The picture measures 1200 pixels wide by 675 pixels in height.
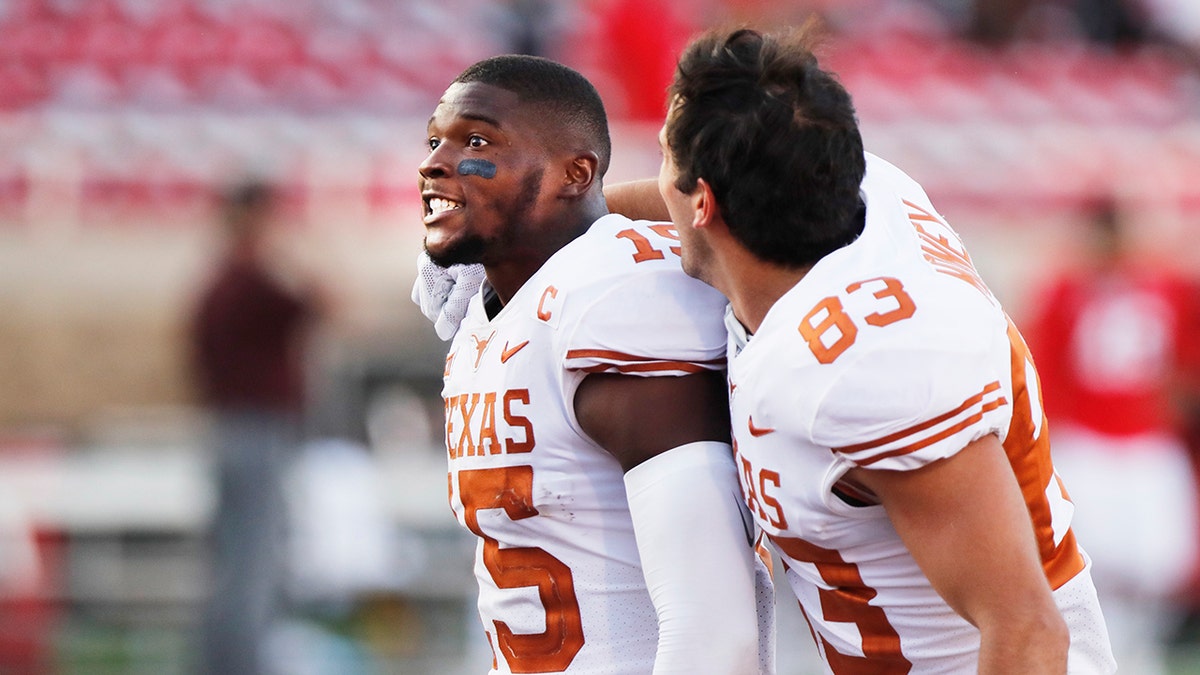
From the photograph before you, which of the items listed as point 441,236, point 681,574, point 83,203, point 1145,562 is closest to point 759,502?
point 681,574

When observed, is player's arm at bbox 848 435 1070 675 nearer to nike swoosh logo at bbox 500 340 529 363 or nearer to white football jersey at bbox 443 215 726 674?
white football jersey at bbox 443 215 726 674

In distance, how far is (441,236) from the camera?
95.1 inches

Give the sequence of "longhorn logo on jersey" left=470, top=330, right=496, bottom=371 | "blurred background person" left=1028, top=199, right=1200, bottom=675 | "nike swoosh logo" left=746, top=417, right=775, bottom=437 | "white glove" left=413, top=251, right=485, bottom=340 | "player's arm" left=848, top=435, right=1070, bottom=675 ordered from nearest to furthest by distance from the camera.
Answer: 1. "player's arm" left=848, top=435, right=1070, bottom=675
2. "nike swoosh logo" left=746, top=417, right=775, bottom=437
3. "longhorn logo on jersey" left=470, top=330, right=496, bottom=371
4. "white glove" left=413, top=251, right=485, bottom=340
5. "blurred background person" left=1028, top=199, right=1200, bottom=675

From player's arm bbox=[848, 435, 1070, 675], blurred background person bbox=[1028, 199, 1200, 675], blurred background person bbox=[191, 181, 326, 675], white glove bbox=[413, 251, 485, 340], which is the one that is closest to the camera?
player's arm bbox=[848, 435, 1070, 675]

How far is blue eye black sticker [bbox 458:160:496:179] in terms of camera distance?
2.38 m

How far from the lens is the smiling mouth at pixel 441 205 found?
2.41 m

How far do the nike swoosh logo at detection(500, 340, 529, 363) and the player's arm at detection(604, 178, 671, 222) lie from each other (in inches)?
20.6

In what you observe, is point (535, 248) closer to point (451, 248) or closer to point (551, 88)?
point (451, 248)

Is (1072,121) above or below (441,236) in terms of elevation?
above

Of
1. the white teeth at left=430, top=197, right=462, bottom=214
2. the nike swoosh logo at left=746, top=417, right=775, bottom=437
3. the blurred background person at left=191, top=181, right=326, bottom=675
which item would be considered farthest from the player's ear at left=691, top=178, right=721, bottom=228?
the blurred background person at left=191, top=181, right=326, bottom=675

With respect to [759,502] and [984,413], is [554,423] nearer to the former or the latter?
[759,502]

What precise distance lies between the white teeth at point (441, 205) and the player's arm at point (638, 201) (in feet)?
1.31

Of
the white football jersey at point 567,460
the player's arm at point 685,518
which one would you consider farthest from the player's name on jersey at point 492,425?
the player's arm at point 685,518

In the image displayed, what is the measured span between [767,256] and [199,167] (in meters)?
7.33
